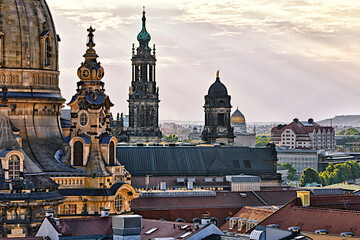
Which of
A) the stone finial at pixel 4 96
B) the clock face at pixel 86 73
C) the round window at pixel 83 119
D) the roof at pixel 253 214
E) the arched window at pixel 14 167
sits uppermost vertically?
the clock face at pixel 86 73

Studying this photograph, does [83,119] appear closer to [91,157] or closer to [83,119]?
Result: [83,119]

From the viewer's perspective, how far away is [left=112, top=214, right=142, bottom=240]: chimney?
3204 inches

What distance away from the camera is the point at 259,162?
529ft

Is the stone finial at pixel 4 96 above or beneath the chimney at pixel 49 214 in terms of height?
above

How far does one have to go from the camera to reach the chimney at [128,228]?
267 ft

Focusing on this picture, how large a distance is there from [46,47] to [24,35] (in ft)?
8.43

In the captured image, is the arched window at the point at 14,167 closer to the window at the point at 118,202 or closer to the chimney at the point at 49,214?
the chimney at the point at 49,214

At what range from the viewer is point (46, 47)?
110188mm

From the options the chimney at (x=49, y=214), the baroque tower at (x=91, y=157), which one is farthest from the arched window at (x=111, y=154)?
the chimney at (x=49, y=214)

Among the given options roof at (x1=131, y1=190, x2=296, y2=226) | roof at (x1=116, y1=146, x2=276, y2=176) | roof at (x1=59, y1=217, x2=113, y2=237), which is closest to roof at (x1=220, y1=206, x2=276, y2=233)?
roof at (x1=131, y1=190, x2=296, y2=226)

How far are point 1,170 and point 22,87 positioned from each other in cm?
1155

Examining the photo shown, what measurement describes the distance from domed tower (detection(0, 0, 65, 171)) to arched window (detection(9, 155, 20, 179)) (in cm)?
721

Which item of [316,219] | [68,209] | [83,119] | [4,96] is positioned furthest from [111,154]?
[316,219]

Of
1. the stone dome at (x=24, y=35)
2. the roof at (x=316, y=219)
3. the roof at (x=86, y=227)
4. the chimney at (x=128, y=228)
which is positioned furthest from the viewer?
the stone dome at (x=24, y=35)
